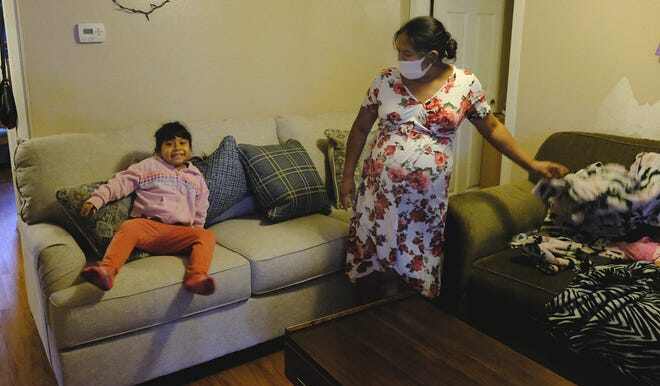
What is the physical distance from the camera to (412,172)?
6.86ft

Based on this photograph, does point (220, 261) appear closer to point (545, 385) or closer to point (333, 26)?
point (545, 385)

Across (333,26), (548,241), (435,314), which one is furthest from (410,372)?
(333,26)

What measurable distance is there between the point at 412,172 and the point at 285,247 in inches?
23.8

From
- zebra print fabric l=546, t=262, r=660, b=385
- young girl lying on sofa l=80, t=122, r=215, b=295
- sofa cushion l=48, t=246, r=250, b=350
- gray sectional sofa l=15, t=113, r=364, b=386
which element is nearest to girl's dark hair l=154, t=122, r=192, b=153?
young girl lying on sofa l=80, t=122, r=215, b=295

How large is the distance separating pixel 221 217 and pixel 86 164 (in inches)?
24.1

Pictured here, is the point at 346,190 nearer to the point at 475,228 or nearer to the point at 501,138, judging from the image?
the point at 475,228

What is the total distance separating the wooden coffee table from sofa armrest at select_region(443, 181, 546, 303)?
420mm

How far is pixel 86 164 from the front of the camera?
236 cm

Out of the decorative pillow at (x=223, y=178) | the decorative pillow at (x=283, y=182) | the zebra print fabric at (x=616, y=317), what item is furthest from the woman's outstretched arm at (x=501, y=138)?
the decorative pillow at (x=223, y=178)

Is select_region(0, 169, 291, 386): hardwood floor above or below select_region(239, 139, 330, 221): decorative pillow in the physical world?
below

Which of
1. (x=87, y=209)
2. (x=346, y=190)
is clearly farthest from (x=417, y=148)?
(x=87, y=209)

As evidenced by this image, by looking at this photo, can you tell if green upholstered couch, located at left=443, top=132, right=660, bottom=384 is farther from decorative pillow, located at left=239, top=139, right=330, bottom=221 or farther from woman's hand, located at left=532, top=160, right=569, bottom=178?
decorative pillow, located at left=239, top=139, right=330, bottom=221

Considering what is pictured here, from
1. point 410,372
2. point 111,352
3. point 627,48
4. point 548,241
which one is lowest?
point 111,352

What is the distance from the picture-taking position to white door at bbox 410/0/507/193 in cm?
403
